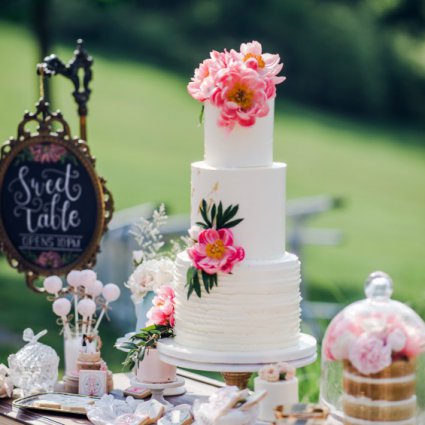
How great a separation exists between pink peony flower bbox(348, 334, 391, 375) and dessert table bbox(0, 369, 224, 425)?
3.72ft

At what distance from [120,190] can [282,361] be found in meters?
10.8

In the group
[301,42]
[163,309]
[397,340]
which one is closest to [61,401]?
[163,309]

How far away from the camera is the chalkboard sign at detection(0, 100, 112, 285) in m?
5.14

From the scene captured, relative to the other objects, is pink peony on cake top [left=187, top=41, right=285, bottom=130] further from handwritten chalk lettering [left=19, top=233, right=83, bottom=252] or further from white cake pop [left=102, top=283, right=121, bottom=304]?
handwritten chalk lettering [left=19, top=233, right=83, bottom=252]

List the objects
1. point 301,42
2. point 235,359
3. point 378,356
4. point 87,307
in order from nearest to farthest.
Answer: point 378,356 → point 235,359 → point 87,307 → point 301,42

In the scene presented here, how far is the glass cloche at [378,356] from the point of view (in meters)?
3.45

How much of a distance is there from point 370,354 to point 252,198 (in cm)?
89

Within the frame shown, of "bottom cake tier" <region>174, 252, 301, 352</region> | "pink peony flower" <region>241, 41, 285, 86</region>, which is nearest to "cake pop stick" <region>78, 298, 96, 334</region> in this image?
"bottom cake tier" <region>174, 252, 301, 352</region>

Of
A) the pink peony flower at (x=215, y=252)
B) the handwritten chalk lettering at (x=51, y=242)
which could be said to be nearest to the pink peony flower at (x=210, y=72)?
the pink peony flower at (x=215, y=252)

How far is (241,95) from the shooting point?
13.4 feet

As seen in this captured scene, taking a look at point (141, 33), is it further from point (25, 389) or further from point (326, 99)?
point (25, 389)

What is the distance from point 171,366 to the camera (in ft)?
14.6

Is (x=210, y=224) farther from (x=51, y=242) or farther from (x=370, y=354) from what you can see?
(x=51, y=242)

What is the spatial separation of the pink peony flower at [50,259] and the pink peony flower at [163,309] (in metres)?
0.97
